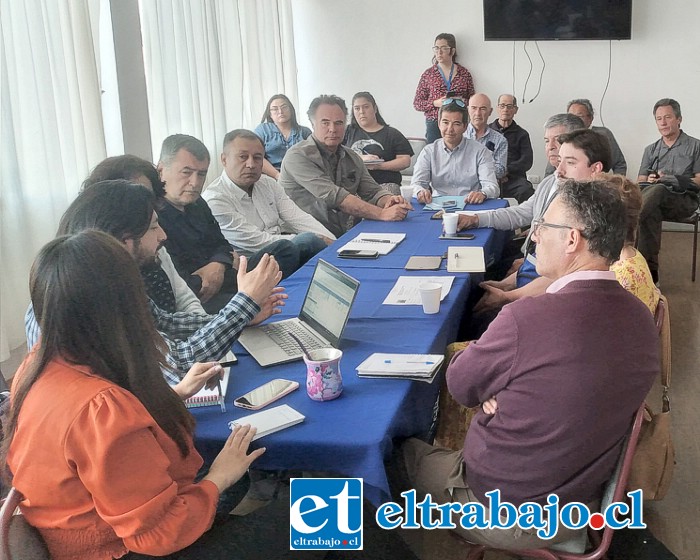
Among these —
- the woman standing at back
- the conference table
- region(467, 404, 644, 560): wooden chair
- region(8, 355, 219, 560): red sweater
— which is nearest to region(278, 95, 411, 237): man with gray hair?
the conference table

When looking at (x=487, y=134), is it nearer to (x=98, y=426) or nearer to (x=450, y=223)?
(x=450, y=223)

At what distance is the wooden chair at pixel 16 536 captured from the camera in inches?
43.3

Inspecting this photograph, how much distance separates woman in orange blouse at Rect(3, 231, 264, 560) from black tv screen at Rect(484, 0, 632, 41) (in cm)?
583

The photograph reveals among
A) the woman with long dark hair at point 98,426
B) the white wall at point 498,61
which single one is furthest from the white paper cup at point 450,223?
the white wall at point 498,61

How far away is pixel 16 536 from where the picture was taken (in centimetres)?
112

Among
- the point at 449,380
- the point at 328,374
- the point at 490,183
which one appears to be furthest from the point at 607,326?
the point at 490,183

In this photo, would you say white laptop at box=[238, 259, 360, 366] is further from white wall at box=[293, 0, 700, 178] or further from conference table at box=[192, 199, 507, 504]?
white wall at box=[293, 0, 700, 178]

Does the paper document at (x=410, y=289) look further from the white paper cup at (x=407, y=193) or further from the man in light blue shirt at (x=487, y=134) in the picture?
the man in light blue shirt at (x=487, y=134)

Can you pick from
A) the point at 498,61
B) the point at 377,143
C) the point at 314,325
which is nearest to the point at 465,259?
the point at 314,325

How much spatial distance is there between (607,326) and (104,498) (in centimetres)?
99

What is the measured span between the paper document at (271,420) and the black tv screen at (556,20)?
5635 mm

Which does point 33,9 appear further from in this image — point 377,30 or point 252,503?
point 377,30

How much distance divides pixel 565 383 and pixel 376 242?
184cm

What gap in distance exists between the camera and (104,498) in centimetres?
110
